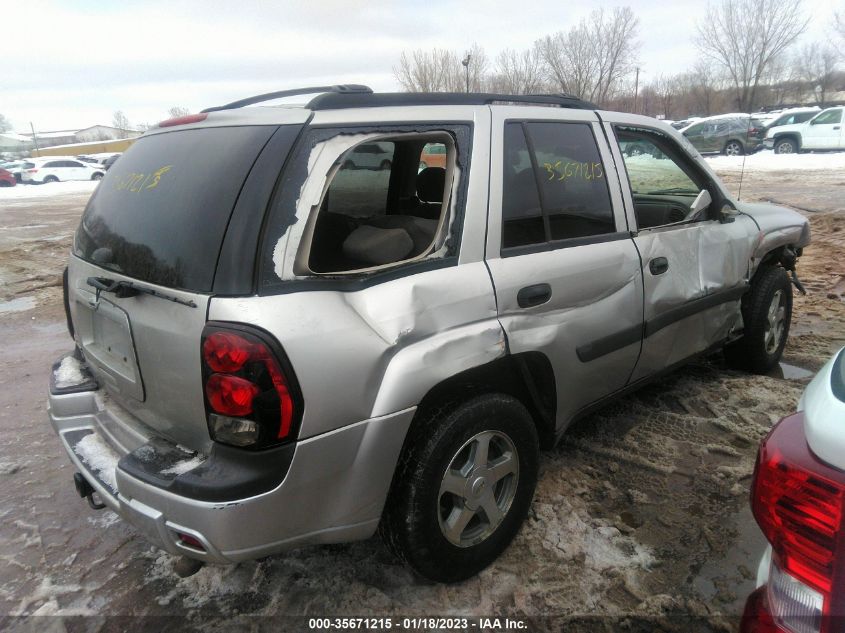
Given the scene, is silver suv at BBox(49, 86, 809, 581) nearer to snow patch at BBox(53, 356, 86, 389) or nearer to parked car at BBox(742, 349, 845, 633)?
snow patch at BBox(53, 356, 86, 389)

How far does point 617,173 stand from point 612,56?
3947 centimetres

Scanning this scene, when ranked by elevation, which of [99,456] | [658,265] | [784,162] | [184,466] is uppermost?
[658,265]

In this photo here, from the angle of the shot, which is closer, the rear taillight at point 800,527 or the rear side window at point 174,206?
the rear taillight at point 800,527

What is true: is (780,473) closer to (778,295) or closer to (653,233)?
(653,233)

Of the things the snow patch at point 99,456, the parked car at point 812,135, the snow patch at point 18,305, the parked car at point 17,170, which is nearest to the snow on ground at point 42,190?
the parked car at point 17,170

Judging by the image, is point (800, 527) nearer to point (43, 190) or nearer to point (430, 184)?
point (430, 184)

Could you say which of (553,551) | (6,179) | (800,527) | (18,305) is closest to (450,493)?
(553,551)

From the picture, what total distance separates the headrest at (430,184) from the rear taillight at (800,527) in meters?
2.36

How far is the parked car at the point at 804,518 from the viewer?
1.12 metres

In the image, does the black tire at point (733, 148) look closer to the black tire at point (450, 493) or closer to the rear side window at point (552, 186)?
the rear side window at point (552, 186)

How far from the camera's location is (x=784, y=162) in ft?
64.5

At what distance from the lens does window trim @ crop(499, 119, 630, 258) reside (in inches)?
94.1

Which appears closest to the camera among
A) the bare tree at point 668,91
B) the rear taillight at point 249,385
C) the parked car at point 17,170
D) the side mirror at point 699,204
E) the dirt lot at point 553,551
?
the rear taillight at point 249,385

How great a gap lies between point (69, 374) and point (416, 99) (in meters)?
1.91
